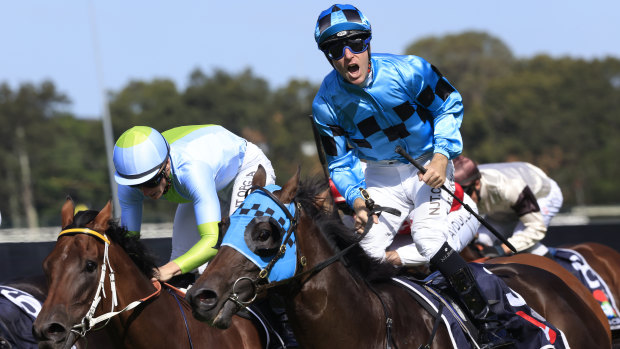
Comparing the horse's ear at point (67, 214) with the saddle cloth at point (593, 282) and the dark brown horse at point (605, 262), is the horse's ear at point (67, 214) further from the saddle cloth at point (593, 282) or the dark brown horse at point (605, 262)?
the dark brown horse at point (605, 262)

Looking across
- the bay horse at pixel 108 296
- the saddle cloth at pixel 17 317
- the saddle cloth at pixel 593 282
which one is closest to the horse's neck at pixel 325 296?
the bay horse at pixel 108 296

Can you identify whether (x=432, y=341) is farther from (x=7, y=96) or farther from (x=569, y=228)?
(x=7, y=96)

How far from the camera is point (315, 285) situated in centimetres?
317

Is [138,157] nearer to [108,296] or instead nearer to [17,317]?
[108,296]

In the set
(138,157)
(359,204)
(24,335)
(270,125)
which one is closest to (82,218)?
(138,157)

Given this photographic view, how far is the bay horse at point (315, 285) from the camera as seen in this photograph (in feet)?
9.55

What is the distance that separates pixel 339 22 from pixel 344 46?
0.36 ft

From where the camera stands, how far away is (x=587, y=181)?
38.6 m

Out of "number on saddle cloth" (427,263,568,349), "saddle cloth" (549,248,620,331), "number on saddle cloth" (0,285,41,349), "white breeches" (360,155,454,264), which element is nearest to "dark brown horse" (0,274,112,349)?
"number on saddle cloth" (0,285,41,349)

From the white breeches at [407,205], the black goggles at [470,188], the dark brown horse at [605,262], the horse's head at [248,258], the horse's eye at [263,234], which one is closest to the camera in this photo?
the horse's head at [248,258]

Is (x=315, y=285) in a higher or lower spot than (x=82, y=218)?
lower

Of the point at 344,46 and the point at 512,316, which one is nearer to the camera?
the point at 344,46

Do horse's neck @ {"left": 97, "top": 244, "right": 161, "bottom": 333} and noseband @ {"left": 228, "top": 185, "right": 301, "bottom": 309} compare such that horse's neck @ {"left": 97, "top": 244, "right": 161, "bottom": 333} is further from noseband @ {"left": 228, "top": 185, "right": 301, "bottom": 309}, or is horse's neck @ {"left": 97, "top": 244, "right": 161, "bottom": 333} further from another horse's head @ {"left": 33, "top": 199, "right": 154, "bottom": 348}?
noseband @ {"left": 228, "top": 185, "right": 301, "bottom": 309}

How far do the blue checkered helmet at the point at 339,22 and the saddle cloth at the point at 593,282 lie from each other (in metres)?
3.15
